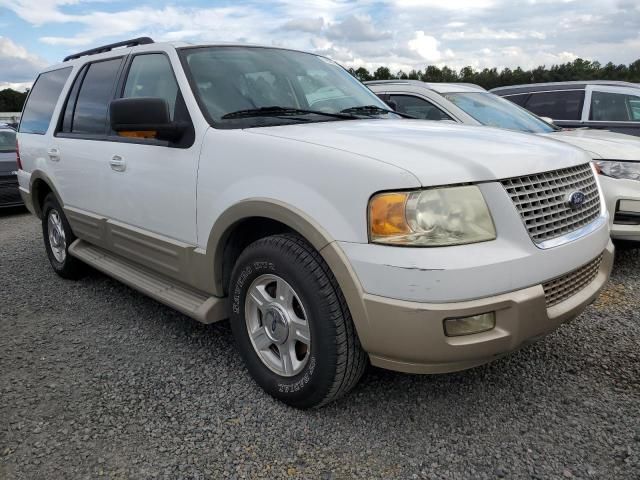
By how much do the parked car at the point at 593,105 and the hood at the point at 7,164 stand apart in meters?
8.65

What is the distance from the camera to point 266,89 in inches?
128

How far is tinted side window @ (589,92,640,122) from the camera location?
751cm

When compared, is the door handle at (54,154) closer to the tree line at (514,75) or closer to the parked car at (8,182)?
the parked car at (8,182)

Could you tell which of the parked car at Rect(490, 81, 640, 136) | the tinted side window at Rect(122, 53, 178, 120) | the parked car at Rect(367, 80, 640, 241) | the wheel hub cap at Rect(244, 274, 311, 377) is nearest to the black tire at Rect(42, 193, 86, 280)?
the tinted side window at Rect(122, 53, 178, 120)

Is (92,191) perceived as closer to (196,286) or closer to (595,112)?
(196,286)

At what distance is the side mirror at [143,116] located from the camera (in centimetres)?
277

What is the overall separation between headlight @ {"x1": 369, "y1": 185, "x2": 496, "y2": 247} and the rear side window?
367 centimetres

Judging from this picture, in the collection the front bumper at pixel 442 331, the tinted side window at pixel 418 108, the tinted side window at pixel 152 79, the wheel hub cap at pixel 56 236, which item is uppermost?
the tinted side window at pixel 152 79

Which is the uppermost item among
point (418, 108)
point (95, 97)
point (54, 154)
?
point (95, 97)

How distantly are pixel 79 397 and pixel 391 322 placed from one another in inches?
69.8

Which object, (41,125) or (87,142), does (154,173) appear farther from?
(41,125)

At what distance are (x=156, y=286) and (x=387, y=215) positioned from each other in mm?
1845

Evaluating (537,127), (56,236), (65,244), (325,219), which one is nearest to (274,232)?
(325,219)

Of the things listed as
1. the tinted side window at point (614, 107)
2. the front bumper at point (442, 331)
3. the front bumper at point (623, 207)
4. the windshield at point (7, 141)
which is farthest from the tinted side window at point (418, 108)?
the windshield at point (7, 141)
